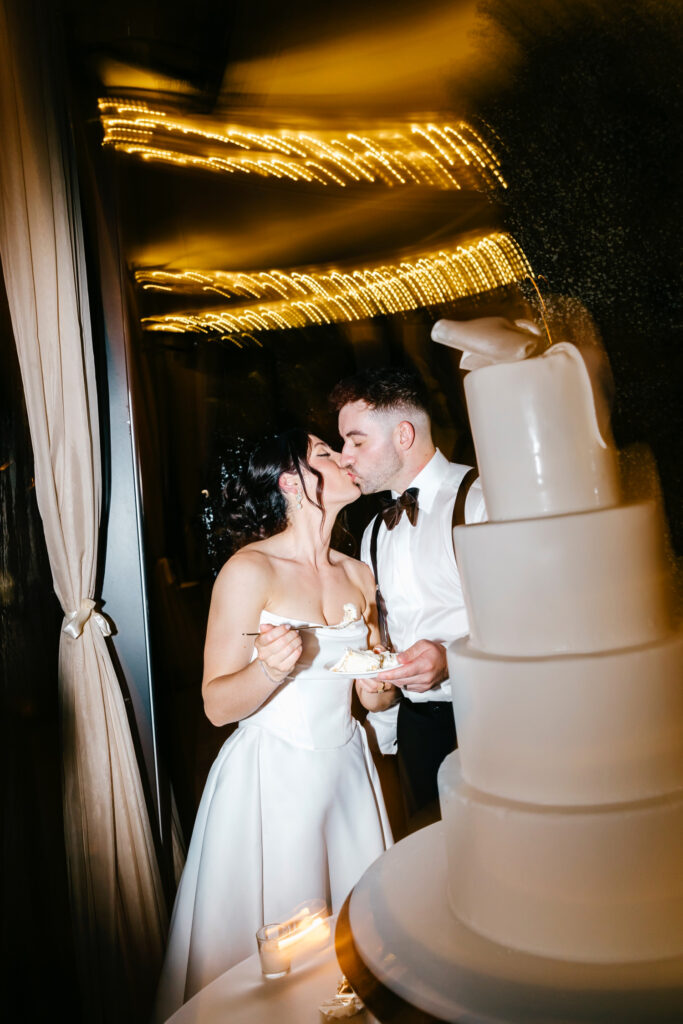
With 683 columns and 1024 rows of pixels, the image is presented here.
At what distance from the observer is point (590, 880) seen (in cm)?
84

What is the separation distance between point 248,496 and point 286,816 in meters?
0.67

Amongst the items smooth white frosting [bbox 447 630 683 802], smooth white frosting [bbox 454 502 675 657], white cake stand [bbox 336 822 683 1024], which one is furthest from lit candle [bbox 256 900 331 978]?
smooth white frosting [bbox 454 502 675 657]

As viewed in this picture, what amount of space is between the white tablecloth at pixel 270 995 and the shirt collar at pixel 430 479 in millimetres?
840

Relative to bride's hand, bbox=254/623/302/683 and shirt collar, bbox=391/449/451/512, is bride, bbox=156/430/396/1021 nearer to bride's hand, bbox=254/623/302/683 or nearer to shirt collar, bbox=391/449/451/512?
bride's hand, bbox=254/623/302/683

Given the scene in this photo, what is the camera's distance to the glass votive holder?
1297 millimetres

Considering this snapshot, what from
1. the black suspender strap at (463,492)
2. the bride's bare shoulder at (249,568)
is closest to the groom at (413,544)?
the black suspender strap at (463,492)

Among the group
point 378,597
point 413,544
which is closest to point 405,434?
point 413,544

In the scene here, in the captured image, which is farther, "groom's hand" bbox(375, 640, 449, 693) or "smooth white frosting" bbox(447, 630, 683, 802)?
"groom's hand" bbox(375, 640, 449, 693)

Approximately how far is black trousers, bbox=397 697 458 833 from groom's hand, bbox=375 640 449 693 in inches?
2.2

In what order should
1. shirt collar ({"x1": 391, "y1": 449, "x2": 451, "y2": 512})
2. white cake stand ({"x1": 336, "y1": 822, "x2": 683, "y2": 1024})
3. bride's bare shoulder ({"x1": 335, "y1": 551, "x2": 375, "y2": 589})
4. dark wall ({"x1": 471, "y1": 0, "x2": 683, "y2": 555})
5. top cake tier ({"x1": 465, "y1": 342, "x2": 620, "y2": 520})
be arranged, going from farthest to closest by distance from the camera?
bride's bare shoulder ({"x1": 335, "y1": 551, "x2": 375, "y2": 589}), shirt collar ({"x1": 391, "y1": 449, "x2": 451, "y2": 512}), dark wall ({"x1": 471, "y1": 0, "x2": 683, "y2": 555}), top cake tier ({"x1": 465, "y1": 342, "x2": 620, "y2": 520}), white cake stand ({"x1": 336, "y1": 822, "x2": 683, "y2": 1024})

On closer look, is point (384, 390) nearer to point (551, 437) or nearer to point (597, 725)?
point (551, 437)

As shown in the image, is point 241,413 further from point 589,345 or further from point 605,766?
point 605,766

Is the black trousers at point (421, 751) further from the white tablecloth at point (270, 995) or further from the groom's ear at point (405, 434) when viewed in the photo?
the groom's ear at point (405, 434)

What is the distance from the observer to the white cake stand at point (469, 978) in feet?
2.61
